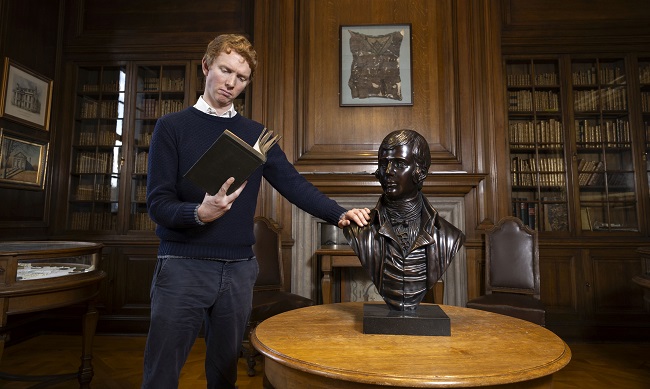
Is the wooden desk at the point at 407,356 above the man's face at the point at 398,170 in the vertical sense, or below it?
below

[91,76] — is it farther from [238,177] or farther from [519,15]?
[519,15]

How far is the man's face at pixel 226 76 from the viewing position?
125 centimetres

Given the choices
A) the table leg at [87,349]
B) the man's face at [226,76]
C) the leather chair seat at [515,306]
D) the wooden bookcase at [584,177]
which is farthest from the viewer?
the wooden bookcase at [584,177]

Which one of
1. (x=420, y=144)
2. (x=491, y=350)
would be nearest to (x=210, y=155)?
(x=420, y=144)

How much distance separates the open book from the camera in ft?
3.24

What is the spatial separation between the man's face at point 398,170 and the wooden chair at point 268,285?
1.78 meters

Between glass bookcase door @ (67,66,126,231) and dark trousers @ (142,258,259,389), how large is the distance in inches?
131

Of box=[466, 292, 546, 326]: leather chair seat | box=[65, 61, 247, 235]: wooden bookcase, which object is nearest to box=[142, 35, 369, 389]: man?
box=[466, 292, 546, 326]: leather chair seat

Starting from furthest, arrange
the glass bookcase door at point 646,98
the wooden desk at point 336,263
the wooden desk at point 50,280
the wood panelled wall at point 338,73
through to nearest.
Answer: the glass bookcase door at point 646,98
the wood panelled wall at point 338,73
the wooden desk at point 336,263
the wooden desk at point 50,280

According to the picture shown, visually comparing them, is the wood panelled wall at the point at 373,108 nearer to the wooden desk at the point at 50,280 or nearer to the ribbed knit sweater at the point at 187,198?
the wooden desk at the point at 50,280

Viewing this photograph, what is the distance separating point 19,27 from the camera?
359 cm

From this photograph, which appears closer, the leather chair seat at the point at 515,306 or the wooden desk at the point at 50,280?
the wooden desk at the point at 50,280

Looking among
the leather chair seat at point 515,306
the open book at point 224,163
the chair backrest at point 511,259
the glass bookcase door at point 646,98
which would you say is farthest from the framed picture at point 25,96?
the glass bookcase door at point 646,98

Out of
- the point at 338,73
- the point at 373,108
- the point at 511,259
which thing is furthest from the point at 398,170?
the point at 338,73
